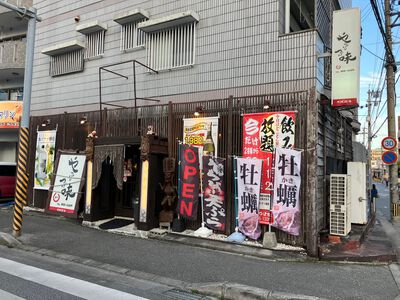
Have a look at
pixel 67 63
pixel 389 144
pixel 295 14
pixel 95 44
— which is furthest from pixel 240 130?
pixel 67 63

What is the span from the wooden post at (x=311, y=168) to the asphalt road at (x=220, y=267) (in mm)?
836

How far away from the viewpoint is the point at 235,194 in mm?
9227

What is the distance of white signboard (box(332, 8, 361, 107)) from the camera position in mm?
8648

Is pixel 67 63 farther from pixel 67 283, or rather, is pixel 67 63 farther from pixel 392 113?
pixel 392 113

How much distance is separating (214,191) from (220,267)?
273cm

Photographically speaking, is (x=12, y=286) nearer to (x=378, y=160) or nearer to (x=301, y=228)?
(x=301, y=228)

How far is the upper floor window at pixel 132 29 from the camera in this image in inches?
490

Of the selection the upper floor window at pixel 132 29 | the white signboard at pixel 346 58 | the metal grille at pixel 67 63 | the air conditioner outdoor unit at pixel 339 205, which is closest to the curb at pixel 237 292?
the air conditioner outdoor unit at pixel 339 205

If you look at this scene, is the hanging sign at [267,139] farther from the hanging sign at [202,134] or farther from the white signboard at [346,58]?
the white signboard at [346,58]

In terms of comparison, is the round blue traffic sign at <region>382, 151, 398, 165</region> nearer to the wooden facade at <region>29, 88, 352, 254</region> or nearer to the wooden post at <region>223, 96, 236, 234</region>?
the wooden facade at <region>29, 88, 352, 254</region>

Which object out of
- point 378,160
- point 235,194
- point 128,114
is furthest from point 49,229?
point 378,160

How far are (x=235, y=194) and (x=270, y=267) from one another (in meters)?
2.54

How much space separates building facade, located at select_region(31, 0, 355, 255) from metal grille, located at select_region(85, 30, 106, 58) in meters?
0.05

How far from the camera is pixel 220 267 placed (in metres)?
7.04
